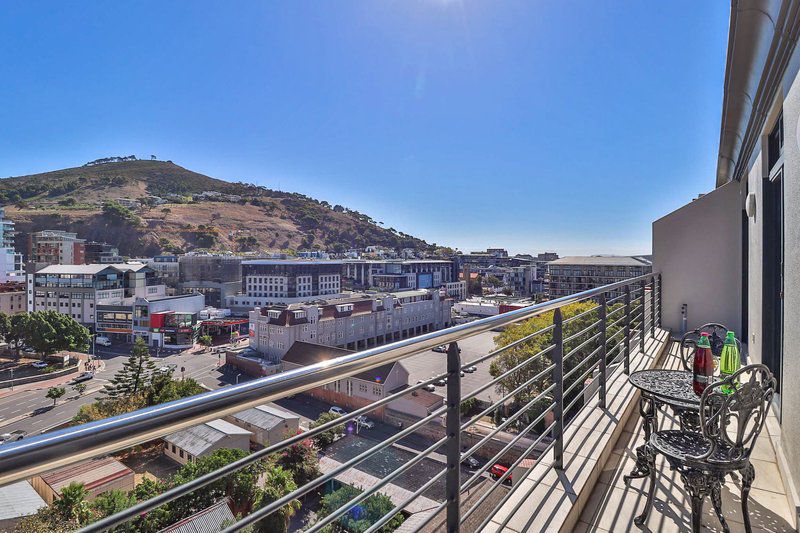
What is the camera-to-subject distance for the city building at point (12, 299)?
1268 inches

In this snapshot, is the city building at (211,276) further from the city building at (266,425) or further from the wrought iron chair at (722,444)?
the wrought iron chair at (722,444)

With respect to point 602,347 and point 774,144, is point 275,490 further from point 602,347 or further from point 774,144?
point 774,144

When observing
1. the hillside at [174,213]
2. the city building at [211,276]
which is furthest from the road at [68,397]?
the hillside at [174,213]

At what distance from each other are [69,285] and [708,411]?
41.0m

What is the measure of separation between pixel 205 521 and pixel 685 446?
7.56 meters

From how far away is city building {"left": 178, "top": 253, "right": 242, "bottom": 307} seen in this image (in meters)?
43.2

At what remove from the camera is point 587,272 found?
35.8 m

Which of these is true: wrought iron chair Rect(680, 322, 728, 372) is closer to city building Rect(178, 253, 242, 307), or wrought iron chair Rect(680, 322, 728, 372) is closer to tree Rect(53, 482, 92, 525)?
tree Rect(53, 482, 92, 525)

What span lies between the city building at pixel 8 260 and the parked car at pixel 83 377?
25.8 m

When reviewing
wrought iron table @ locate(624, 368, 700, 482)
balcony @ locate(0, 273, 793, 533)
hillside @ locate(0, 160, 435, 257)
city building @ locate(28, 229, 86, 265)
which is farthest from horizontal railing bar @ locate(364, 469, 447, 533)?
hillside @ locate(0, 160, 435, 257)

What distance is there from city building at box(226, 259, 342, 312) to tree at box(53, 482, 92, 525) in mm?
31582

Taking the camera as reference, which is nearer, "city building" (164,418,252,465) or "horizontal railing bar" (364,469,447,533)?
"horizontal railing bar" (364,469,447,533)

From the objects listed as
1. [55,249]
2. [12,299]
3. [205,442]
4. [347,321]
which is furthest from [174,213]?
[205,442]

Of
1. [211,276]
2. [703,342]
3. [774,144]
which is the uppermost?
[774,144]
